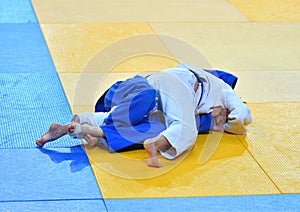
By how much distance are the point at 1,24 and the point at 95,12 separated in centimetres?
111

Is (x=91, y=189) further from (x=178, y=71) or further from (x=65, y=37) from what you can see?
(x=65, y=37)

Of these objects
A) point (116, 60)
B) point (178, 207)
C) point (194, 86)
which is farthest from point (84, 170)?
point (116, 60)

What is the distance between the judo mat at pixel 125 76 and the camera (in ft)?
12.0

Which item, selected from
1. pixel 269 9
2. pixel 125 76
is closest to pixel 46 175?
pixel 125 76

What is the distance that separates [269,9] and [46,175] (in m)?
4.77

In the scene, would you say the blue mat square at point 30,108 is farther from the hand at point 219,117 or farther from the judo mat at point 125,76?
the hand at point 219,117

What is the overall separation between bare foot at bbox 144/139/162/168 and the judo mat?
0.05 meters

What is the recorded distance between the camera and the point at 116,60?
5734mm

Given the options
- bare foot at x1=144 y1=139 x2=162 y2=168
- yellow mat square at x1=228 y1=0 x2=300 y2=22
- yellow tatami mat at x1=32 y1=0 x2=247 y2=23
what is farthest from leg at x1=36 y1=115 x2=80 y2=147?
yellow mat square at x1=228 y1=0 x2=300 y2=22

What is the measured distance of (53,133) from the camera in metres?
4.03

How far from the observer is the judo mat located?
144 inches

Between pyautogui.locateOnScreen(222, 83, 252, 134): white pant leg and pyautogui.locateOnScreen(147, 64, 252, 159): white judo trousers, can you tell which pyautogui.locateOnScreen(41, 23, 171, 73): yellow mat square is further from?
pyautogui.locateOnScreen(222, 83, 252, 134): white pant leg

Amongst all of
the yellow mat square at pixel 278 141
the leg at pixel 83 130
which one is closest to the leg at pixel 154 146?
the leg at pixel 83 130

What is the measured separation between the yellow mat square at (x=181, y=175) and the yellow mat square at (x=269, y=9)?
3.53 meters
